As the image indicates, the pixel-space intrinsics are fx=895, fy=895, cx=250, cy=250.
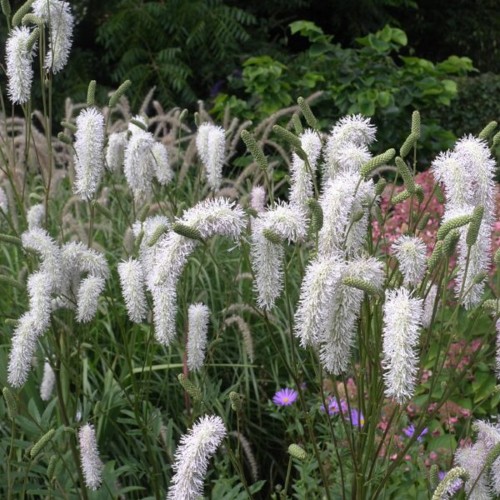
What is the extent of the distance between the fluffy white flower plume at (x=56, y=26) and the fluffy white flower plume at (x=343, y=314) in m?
1.33

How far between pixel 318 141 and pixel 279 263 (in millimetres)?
467

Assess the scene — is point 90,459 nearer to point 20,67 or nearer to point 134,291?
point 134,291

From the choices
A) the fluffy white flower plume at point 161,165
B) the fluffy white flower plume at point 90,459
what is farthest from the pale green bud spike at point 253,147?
the fluffy white flower plume at point 161,165

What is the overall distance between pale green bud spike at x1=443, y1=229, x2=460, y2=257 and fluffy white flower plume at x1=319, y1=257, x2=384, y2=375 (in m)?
0.14

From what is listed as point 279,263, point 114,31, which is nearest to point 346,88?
point 114,31

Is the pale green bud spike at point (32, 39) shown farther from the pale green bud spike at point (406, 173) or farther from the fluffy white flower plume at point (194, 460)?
the fluffy white flower plume at point (194, 460)

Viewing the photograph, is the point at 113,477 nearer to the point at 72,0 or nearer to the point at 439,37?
the point at 72,0

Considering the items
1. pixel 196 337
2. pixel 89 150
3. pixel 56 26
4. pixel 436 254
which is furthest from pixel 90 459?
pixel 56 26

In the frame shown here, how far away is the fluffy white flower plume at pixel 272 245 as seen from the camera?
1.85m

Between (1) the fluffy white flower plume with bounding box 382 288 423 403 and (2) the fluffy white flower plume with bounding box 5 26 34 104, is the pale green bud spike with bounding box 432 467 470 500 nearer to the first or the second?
(1) the fluffy white flower plume with bounding box 382 288 423 403

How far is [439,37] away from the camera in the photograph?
40.0ft

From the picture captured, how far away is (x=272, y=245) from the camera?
1.87 m

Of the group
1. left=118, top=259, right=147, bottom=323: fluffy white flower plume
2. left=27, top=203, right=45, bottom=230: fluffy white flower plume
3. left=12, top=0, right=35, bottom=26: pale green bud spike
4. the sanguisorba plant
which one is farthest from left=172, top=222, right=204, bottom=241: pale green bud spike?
left=27, top=203, right=45, bottom=230: fluffy white flower plume

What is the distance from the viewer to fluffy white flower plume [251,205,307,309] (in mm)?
1852
